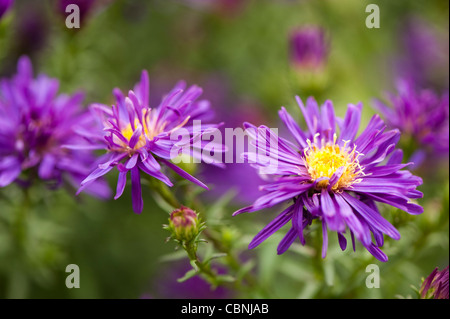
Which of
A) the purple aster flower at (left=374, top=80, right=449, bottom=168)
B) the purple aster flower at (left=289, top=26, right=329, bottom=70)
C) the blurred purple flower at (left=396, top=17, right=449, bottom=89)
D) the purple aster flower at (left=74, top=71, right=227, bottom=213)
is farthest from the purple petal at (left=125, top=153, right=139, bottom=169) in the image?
the blurred purple flower at (left=396, top=17, right=449, bottom=89)

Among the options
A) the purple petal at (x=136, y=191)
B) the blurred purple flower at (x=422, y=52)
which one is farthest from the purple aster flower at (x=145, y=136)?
the blurred purple flower at (x=422, y=52)

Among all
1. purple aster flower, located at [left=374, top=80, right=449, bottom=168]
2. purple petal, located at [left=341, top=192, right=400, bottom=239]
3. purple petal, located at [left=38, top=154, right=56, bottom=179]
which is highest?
purple aster flower, located at [left=374, top=80, right=449, bottom=168]

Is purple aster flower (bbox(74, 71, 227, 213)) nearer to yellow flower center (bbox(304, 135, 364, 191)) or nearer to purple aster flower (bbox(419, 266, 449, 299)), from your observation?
yellow flower center (bbox(304, 135, 364, 191))

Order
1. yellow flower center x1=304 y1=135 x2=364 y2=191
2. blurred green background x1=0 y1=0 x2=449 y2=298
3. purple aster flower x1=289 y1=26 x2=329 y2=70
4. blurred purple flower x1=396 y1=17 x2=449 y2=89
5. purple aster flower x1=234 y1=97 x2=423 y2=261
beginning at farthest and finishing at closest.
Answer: blurred purple flower x1=396 y1=17 x2=449 y2=89 < purple aster flower x1=289 y1=26 x2=329 y2=70 < blurred green background x1=0 y1=0 x2=449 y2=298 < yellow flower center x1=304 y1=135 x2=364 y2=191 < purple aster flower x1=234 y1=97 x2=423 y2=261

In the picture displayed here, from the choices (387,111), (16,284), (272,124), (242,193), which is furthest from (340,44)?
(16,284)

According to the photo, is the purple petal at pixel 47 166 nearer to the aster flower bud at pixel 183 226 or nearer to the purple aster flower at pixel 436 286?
the aster flower bud at pixel 183 226

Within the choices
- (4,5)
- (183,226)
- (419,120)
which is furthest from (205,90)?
(183,226)

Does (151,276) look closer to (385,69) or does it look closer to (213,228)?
(213,228)

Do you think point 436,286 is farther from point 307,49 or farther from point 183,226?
point 307,49
